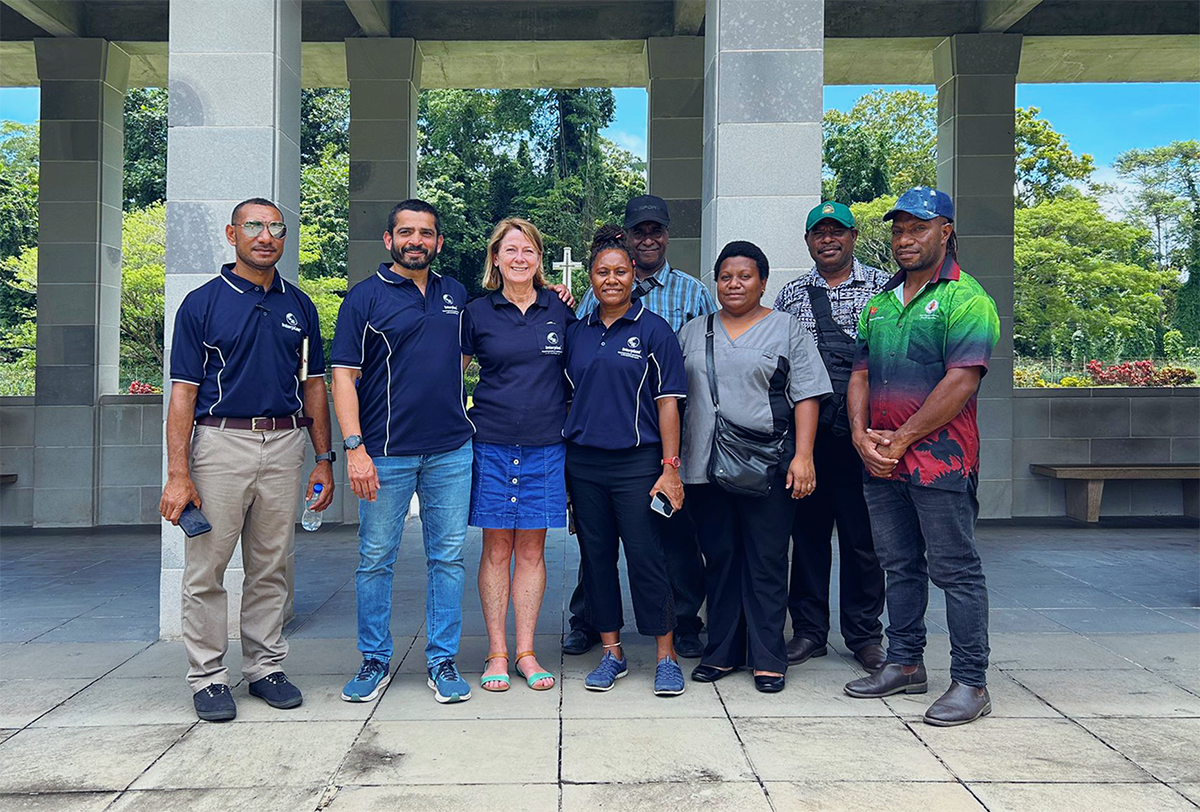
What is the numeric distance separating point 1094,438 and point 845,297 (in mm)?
6328

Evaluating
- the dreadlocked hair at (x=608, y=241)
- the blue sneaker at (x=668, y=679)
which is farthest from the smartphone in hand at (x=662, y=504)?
the dreadlocked hair at (x=608, y=241)

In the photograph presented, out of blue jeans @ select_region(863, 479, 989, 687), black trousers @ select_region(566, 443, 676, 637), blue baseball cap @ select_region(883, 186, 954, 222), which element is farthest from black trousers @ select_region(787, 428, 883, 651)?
blue baseball cap @ select_region(883, 186, 954, 222)

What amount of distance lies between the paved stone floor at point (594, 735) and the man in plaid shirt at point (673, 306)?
0.26 metres

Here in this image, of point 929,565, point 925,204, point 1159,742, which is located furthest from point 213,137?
point 1159,742

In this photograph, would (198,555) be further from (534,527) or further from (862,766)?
(862,766)

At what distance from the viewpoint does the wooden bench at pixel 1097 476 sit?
30.2 ft

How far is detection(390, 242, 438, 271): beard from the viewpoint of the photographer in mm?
4047

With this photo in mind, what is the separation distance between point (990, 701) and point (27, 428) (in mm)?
8896

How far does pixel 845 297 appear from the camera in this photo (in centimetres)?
455

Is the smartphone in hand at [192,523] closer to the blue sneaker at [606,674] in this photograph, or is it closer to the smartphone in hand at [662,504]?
the blue sneaker at [606,674]

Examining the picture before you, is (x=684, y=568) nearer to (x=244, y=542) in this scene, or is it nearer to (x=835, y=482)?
(x=835, y=482)

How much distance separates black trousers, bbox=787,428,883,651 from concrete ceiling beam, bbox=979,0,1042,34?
620 cm

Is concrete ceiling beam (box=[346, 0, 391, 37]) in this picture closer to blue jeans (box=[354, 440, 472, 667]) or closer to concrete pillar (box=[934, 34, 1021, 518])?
concrete pillar (box=[934, 34, 1021, 518])

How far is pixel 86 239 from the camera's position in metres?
9.52
